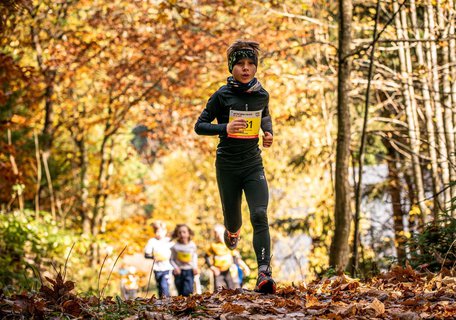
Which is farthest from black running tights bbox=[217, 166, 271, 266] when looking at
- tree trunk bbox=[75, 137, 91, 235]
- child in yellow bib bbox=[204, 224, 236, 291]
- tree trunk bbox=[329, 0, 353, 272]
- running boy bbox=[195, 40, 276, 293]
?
tree trunk bbox=[75, 137, 91, 235]

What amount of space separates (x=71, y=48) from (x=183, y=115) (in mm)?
4303

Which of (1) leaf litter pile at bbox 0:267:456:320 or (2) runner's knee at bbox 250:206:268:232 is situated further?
(2) runner's knee at bbox 250:206:268:232

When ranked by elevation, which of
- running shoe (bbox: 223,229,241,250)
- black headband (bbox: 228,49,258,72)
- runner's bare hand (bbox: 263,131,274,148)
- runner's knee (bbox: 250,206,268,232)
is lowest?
running shoe (bbox: 223,229,241,250)

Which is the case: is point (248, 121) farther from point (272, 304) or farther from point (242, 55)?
point (272, 304)

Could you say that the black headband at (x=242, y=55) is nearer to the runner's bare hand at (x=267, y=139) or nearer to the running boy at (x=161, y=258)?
the runner's bare hand at (x=267, y=139)

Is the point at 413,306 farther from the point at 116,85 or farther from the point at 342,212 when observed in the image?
the point at 116,85

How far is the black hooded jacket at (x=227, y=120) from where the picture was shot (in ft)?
19.0

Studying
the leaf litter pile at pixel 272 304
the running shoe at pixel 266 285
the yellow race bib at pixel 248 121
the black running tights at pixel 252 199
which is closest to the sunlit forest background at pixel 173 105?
the black running tights at pixel 252 199

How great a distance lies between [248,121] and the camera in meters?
5.77

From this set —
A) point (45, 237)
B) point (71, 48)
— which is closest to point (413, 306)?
point (45, 237)

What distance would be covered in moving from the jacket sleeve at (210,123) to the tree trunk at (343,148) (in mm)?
3146

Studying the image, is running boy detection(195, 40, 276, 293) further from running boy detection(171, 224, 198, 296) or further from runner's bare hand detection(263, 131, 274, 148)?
running boy detection(171, 224, 198, 296)

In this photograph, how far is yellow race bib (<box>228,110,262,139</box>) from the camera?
18.9ft

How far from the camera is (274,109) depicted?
66.9 feet
